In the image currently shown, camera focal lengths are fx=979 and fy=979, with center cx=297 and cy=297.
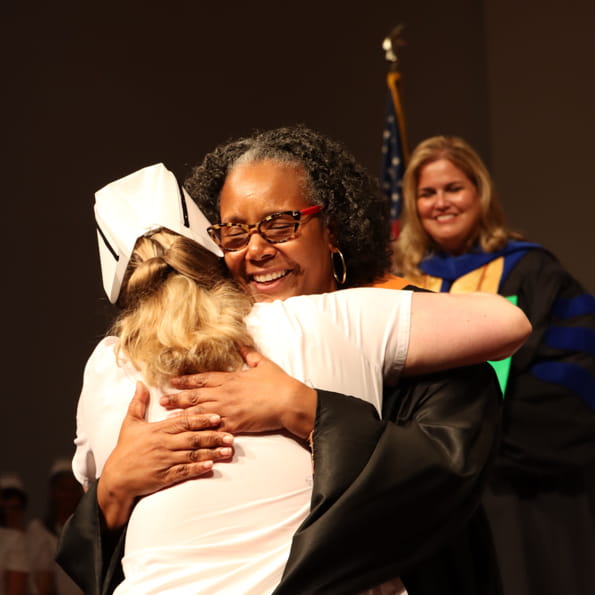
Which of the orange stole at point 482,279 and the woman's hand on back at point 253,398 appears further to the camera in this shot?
the orange stole at point 482,279

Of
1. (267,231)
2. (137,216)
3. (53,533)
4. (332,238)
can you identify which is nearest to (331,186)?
(332,238)

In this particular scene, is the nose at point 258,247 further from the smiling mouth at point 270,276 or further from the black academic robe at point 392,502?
the black academic robe at point 392,502

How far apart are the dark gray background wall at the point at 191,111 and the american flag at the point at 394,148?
833 mm

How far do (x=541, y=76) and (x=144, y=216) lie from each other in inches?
169

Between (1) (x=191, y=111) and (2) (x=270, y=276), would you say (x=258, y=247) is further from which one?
(1) (x=191, y=111)

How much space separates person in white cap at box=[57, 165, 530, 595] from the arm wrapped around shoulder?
46 mm

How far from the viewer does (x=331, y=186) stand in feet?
7.70

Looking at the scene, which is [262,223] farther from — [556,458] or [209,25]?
[209,25]

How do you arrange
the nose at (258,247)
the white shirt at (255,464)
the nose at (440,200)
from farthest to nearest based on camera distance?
the nose at (440,200), the nose at (258,247), the white shirt at (255,464)

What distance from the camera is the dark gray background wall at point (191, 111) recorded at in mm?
5543

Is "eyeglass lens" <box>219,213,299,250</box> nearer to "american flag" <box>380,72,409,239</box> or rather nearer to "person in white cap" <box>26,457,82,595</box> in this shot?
"person in white cap" <box>26,457,82,595</box>

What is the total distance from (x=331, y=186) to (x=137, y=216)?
0.53 metres

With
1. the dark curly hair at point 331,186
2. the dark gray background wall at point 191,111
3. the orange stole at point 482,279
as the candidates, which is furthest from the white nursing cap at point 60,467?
the dark curly hair at point 331,186

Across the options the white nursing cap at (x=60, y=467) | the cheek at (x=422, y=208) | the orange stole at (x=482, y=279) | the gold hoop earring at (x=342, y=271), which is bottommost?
the white nursing cap at (x=60, y=467)
